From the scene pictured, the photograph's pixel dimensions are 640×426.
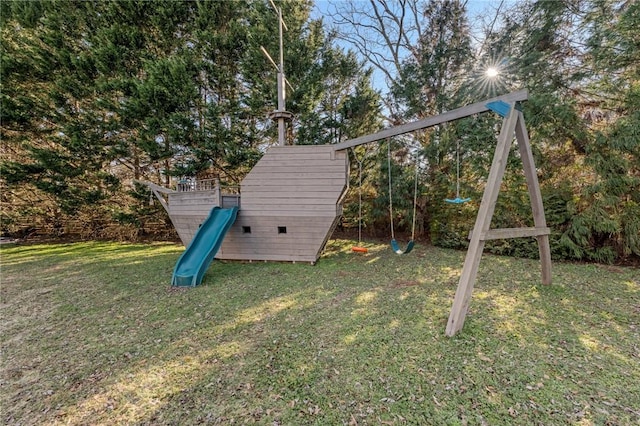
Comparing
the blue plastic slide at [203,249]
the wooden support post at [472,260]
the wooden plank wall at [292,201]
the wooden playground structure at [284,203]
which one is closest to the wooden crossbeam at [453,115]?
the wooden playground structure at [284,203]


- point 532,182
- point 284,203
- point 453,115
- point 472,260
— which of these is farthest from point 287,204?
point 532,182

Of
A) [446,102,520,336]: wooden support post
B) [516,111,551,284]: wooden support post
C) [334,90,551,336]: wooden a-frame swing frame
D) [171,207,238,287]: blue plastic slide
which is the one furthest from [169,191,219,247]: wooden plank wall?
[516,111,551,284]: wooden support post

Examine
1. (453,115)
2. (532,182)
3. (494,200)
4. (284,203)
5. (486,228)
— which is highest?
(453,115)

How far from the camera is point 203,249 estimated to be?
5414 millimetres

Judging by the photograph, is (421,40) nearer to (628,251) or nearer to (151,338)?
(628,251)

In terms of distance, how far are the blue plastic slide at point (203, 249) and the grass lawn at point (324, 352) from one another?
0.90 ft

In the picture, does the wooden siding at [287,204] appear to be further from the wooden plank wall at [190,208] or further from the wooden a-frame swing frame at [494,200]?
the wooden a-frame swing frame at [494,200]

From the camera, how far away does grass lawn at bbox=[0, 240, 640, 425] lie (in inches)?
74.9

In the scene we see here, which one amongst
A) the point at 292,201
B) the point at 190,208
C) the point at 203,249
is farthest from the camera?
the point at 190,208

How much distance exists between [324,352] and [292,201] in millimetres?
3824

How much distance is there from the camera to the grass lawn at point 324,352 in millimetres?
1901

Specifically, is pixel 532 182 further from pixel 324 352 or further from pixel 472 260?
pixel 324 352

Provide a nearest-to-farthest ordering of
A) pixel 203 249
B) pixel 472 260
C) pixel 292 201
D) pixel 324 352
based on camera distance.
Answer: pixel 324 352 < pixel 472 260 < pixel 203 249 < pixel 292 201

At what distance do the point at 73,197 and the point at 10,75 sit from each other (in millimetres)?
4816
